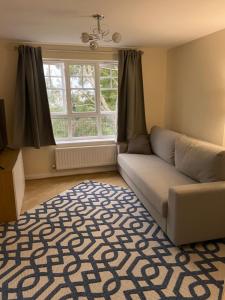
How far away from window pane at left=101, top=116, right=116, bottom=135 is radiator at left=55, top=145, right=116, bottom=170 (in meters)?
0.34

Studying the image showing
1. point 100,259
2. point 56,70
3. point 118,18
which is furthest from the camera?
point 56,70

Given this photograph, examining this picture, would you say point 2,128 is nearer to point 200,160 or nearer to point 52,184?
point 52,184

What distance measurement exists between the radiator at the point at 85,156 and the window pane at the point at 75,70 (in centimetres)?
133

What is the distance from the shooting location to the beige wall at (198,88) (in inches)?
120

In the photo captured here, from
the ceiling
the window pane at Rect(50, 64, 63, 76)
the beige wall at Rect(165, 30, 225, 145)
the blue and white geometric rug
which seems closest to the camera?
the blue and white geometric rug

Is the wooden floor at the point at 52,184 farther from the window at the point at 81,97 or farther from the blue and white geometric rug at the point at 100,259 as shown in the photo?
the window at the point at 81,97

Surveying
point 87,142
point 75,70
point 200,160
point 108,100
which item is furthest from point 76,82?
point 200,160

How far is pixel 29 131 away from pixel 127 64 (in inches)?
80.6

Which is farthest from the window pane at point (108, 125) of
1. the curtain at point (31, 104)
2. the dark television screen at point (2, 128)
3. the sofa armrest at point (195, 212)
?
the sofa armrest at point (195, 212)

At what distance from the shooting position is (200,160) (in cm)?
274

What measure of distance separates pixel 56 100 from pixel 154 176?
2289mm

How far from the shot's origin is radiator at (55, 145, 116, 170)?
4.15 meters

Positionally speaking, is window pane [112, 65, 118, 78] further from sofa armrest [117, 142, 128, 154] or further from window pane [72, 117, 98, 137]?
sofa armrest [117, 142, 128, 154]

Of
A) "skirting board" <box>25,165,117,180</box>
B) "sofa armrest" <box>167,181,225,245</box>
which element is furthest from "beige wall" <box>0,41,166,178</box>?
Answer: "sofa armrest" <box>167,181,225,245</box>
